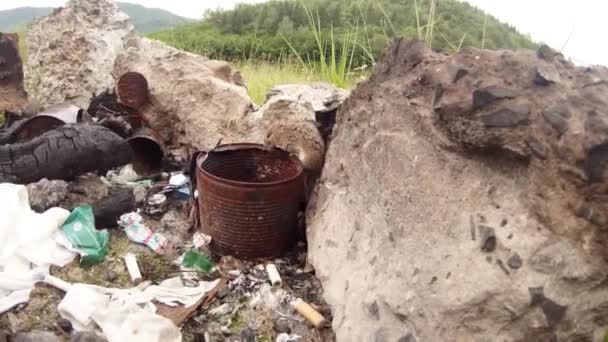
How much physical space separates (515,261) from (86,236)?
220 centimetres

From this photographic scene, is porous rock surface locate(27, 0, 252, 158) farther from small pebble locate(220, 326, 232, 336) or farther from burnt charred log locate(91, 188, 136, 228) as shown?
small pebble locate(220, 326, 232, 336)

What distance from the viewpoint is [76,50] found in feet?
17.6

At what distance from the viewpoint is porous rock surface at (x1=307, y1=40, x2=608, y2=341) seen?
197 cm

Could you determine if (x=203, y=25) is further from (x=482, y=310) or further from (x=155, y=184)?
(x=482, y=310)

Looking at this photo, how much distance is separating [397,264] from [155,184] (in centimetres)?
212

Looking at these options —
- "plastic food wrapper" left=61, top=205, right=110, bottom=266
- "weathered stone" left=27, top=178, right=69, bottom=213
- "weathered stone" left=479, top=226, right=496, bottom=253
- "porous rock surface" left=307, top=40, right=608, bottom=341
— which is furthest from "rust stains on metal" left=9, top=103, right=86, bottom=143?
"weathered stone" left=479, top=226, right=496, bottom=253

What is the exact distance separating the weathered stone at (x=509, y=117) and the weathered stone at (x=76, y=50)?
4049mm

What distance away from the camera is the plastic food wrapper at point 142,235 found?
A: 322cm

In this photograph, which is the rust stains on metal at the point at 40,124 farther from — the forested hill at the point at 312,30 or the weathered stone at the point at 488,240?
the weathered stone at the point at 488,240

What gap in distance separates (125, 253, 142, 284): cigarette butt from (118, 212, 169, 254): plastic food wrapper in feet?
0.45

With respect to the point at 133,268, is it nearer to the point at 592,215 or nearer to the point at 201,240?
the point at 201,240

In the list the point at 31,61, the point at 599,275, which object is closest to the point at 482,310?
the point at 599,275

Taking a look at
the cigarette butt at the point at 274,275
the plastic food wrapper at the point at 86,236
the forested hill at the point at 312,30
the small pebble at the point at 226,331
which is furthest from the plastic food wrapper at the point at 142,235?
the forested hill at the point at 312,30

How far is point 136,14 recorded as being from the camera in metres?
15.9
